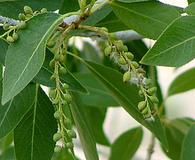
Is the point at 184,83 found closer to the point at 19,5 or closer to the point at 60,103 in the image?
the point at 19,5

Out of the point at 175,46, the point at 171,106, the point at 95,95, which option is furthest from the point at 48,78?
the point at 171,106

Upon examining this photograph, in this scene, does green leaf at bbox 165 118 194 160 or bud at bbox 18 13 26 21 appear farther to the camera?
green leaf at bbox 165 118 194 160

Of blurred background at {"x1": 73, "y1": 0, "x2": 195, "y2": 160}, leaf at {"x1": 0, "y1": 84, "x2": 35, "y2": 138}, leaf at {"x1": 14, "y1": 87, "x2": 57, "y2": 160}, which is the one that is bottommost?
blurred background at {"x1": 73, "y1": 0, "x2": 195, "y2": 160}

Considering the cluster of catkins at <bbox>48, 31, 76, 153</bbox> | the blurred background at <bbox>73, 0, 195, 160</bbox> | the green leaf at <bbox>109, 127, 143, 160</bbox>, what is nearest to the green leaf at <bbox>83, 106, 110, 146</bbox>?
the green leaf at <bbox>109, 127, 143, 160</bbox>

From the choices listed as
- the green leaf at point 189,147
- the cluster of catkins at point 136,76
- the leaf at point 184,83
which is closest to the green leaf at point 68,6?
the cluster of catkins at point 136,76

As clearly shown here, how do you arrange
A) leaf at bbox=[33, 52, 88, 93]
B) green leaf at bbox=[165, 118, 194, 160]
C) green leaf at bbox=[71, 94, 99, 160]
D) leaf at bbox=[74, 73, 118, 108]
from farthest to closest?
1. green leaf at bbox=[165, 118, 194, 160]
2. leaf at bbox=[74, 73, 118, 108]
3. green leaf at bbox=[71, 94, 99, 160]
4. leaf at bbox=[33, 52, 88, 93]

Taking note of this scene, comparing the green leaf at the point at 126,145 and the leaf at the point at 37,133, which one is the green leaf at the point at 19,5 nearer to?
the leaf at the point at 37,133

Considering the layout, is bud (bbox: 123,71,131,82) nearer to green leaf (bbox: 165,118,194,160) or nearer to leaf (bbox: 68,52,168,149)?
leaf (bbox: 68,52,168,149)
